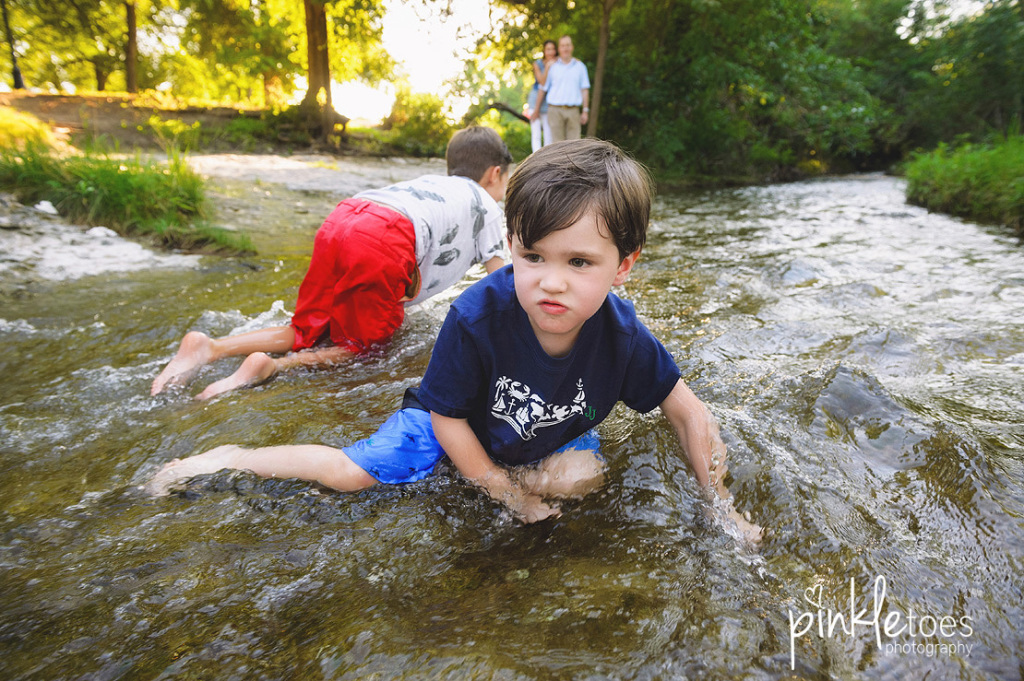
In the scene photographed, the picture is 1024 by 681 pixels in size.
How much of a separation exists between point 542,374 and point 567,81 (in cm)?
865

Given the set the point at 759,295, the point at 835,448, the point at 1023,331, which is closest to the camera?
the point at 835,448

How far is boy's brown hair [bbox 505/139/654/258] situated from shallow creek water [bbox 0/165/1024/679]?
91cm

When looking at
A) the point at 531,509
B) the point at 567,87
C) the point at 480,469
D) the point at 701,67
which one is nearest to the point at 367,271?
the point at 480,469

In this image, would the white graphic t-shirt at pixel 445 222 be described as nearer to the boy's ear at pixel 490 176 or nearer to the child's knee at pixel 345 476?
the boy's ear at pixel 490 176

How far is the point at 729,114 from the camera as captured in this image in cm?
1454

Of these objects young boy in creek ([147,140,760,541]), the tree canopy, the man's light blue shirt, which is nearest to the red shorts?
young boy in creek ([147,140,760,541])

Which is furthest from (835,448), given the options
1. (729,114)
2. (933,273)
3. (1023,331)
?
(729,114)

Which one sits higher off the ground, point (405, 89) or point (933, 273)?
point (405, 89)

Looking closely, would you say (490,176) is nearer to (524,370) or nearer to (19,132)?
(524,370)

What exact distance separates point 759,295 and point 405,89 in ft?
52.9

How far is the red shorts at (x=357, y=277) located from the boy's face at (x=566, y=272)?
1.49 metres

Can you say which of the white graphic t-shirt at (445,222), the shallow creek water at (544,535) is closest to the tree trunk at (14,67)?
the shallow creek water at (544,535)

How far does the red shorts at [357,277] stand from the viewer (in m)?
2.95

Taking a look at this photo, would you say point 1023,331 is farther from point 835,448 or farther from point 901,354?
point 835,448
